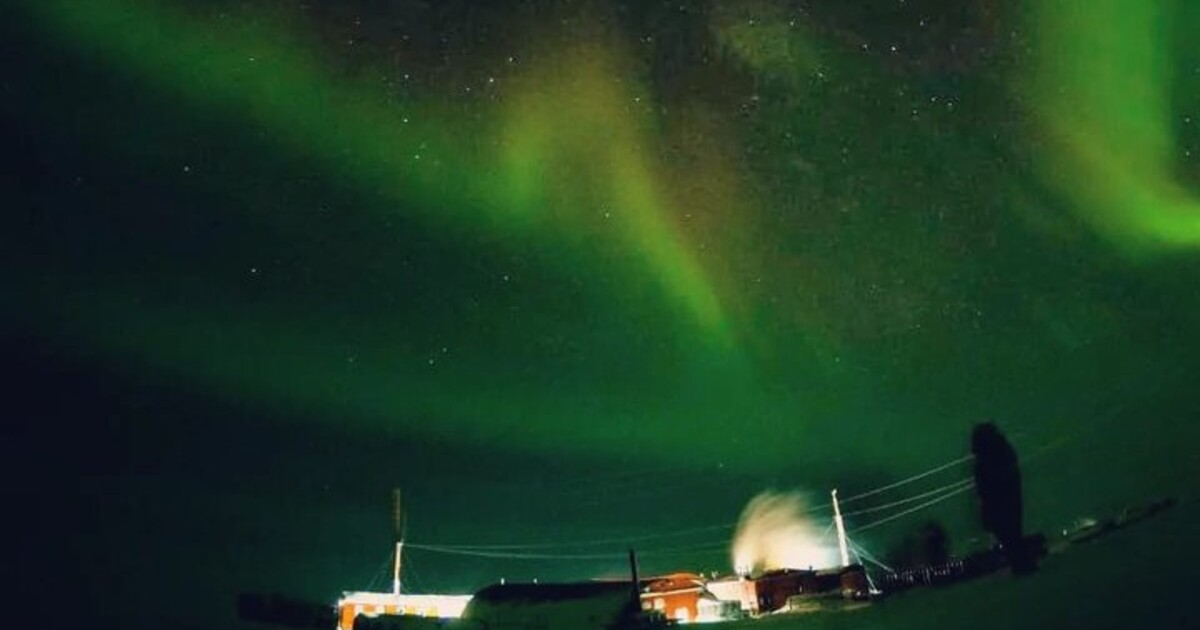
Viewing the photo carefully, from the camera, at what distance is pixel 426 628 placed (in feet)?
76.2

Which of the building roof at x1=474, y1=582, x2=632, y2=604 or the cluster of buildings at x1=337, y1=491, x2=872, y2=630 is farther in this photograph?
the building roof at x1=474, y1=582, x2=632, y2=604

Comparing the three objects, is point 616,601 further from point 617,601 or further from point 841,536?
point 841,536

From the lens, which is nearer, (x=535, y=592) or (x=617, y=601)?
(x=617, y=601)

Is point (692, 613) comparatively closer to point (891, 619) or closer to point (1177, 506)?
point (891, 619)

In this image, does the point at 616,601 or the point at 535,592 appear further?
the point at 535,592

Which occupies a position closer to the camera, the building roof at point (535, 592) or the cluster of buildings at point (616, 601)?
the cluster of buildings at point (616, 601)

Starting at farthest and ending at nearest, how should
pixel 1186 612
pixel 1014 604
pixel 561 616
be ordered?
pixel 561 616, pixel 1014 604, pixel 1186 612

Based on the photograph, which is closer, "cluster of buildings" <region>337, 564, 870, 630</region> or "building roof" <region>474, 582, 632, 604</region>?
"cluster of buildings" <region>337, 564, 870, 630</region>

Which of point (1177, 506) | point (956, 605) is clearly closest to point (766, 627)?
point (956, 605)

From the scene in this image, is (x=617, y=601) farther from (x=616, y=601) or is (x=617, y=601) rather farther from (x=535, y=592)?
(x=535, y=592)

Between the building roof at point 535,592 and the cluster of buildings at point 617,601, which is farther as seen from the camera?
the building roof at point 535,592

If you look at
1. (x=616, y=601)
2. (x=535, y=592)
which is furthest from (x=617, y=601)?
(x=535, y=592)

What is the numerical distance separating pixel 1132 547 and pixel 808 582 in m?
22.1

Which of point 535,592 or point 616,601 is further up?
point 535,592
